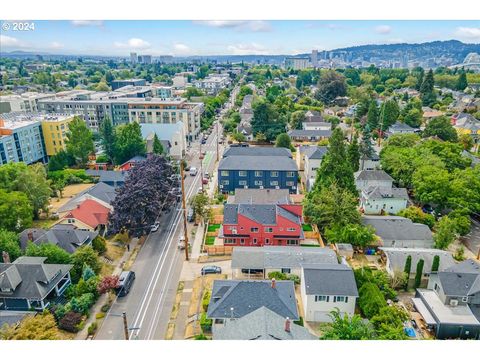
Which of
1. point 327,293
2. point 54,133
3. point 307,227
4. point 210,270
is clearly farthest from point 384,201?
point 54,133

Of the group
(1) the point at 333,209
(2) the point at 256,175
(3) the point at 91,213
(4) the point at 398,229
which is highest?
(1) the point at 333,209

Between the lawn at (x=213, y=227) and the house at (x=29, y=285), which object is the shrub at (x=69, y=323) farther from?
the lawn at (x=213, y=227)

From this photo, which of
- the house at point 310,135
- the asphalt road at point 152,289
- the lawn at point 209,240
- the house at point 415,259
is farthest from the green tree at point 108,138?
the house at point 415,259

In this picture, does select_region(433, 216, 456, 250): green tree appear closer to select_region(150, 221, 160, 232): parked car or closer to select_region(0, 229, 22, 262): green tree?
select_region(150, 221, 160, 232): parked car

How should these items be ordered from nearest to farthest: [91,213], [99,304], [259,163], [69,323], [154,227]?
[69,323] < [99,304] < [91,213] < [154,227] < [259,163]

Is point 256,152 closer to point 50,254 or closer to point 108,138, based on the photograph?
point 108,138

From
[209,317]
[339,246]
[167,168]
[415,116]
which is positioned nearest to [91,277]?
[209,317]
